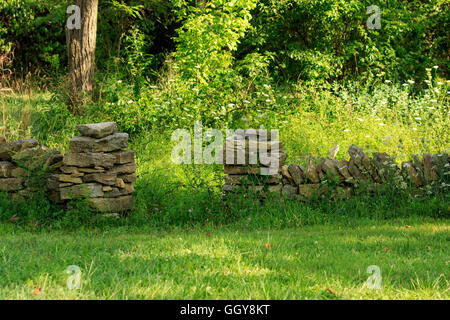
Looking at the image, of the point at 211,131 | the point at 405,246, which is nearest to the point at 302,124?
the point at 211,131

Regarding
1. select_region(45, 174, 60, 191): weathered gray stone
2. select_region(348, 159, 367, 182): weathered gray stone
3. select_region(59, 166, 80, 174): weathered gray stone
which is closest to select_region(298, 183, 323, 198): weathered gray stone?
select_region(348, 159, 367, 182): weathered gray stone

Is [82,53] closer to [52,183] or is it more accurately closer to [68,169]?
[52,183]

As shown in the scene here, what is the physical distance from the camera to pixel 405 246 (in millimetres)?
4262

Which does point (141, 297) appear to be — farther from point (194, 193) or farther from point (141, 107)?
point (141, 107)

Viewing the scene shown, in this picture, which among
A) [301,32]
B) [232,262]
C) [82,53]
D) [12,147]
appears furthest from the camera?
[301,32]

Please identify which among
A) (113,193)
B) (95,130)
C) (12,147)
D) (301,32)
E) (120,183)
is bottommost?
(113,193)

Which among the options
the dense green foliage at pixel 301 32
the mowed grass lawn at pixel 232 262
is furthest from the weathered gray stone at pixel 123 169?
the dense green foliage at pixel 301 32

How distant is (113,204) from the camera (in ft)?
17.8

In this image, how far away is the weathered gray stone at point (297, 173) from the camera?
560 centimetres

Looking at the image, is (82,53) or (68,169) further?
(82,53)

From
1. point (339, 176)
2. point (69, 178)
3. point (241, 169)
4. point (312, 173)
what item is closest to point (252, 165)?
point (241, 169)

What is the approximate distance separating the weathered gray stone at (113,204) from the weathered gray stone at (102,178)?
20cm

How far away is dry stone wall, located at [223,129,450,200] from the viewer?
5531 mm

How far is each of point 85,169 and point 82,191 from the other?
28 centimetres
